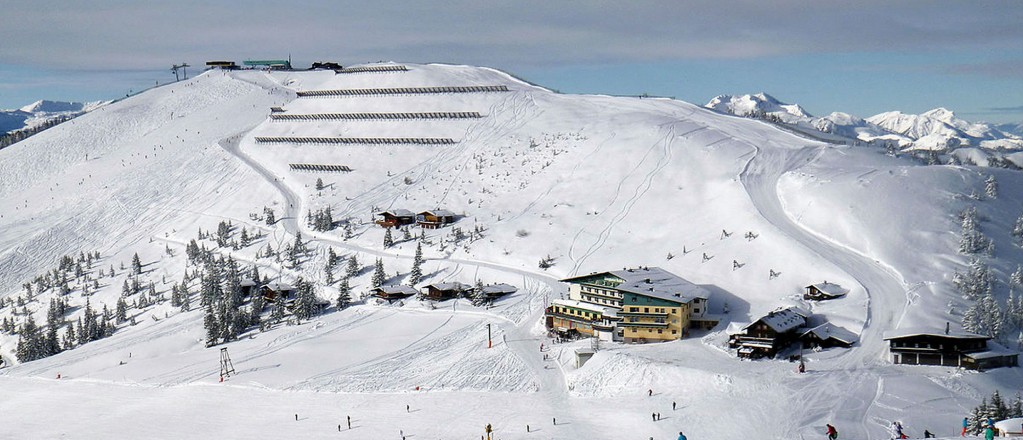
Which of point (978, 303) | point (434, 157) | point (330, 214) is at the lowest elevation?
point (978, 303)

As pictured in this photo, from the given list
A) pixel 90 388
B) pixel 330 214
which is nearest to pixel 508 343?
pixel 90 388

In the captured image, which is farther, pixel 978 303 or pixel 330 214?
pixel 330 214

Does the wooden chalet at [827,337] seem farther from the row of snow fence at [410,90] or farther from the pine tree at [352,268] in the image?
the row of snow fence at [410,90]

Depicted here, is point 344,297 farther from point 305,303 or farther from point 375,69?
point 375,69

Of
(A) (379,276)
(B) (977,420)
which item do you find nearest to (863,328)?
(B) (977,420)

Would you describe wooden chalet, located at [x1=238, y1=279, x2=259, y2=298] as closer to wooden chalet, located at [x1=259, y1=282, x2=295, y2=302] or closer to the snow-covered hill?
wooden chalet, located at [x1=259, y1=282, x2=295, y2=302]

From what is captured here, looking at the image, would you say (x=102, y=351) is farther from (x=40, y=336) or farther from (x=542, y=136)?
(x=542, y=136)
